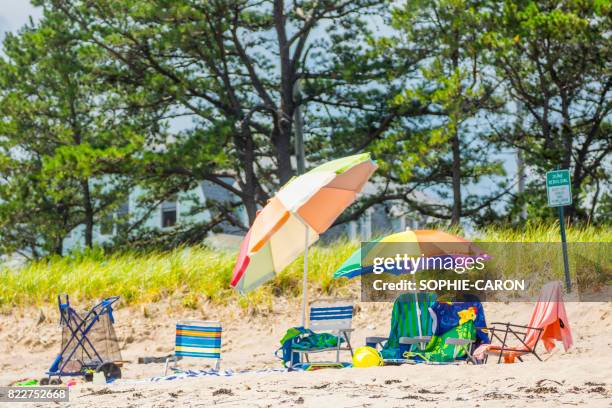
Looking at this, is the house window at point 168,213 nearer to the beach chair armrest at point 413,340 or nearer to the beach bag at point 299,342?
the beach bag at point 299,342

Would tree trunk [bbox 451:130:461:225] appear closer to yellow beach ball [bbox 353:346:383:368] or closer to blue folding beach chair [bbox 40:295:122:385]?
yellow beach ball [bbox 353:346:383:368]

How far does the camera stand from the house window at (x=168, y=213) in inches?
1220

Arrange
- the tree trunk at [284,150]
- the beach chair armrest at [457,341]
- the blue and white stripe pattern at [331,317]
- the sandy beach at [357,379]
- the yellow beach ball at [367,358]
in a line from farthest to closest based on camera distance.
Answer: the tree trunk at [284,150]
the blue and white stripe pattern at [331,317]
the yellow beach ball at [367,358]
the beach chair armrest at [457,341]
the sandy beach at [357,379]

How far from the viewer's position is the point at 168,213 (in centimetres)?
3145

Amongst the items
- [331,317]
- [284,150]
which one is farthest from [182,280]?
[284,150]

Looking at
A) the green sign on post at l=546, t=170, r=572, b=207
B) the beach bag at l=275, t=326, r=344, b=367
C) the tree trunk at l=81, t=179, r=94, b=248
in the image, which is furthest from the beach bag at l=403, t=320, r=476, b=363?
the tree trunk at l=81, t=179, r=94, b=248

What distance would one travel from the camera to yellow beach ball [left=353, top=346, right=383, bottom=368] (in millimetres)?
9922

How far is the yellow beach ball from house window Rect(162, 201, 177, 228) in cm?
2136

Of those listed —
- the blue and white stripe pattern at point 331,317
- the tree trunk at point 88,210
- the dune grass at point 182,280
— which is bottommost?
the blue and white stripe pattern at point 331,317

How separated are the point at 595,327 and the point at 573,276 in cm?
180

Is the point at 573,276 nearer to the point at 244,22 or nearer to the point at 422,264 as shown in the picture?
the point at 422,264

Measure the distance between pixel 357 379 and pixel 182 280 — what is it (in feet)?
26.2

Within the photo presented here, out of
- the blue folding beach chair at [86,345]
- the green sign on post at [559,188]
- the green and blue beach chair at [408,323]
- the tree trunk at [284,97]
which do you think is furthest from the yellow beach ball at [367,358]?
the tree trunk at [284,97]

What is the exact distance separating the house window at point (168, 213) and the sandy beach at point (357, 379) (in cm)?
1662
